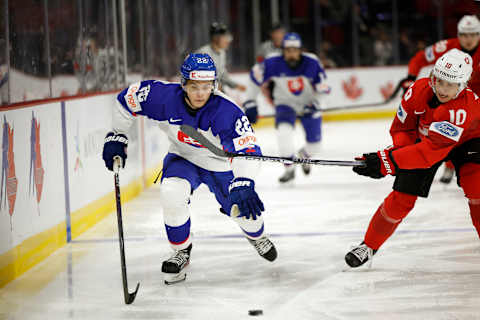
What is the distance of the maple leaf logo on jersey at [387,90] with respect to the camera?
1227 centimetres

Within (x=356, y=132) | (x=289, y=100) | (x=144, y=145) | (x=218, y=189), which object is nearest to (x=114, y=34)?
(x=144, y=145)

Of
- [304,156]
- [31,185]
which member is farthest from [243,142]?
[304,156]

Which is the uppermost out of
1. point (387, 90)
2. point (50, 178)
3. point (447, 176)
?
point (50, 178)

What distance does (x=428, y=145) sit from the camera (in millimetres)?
3191

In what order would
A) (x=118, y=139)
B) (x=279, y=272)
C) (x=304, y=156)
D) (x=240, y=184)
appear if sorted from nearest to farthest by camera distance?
(x=240, y=184)
(x=118, y=139)
(x=279, y=272)
(x=304, y=156)

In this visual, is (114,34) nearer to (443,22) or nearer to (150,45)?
(150,45)

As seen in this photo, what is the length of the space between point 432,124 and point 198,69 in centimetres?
101

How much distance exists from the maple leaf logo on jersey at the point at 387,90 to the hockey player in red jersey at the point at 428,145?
8.95 m

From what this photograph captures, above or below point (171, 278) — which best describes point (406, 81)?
above

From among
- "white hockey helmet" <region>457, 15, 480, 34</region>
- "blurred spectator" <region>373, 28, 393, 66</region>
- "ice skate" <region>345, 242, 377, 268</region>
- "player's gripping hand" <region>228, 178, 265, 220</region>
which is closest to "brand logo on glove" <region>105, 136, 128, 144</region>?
"player's gripping hand" <region>228, 178, 265, 220</region>

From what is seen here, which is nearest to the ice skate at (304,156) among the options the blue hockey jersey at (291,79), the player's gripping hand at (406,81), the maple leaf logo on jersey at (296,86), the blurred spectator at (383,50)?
the blue hockey jersey at (291,79)

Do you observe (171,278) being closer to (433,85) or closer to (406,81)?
(433,85)

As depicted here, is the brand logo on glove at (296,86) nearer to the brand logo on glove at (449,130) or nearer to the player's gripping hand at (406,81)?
the player's gripping hand at (406,81)

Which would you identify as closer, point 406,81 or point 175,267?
point 175,267
